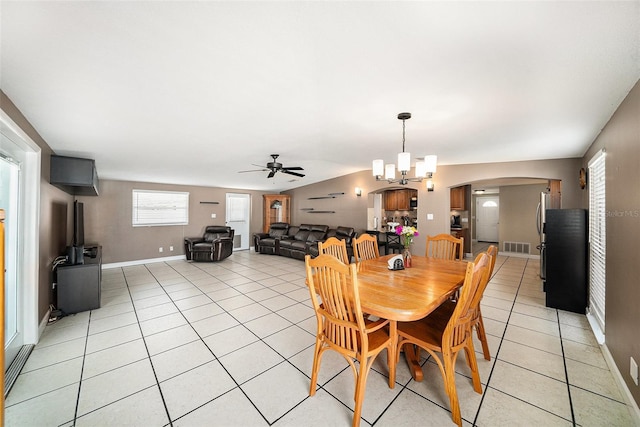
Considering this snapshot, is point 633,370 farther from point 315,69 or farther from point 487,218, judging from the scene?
point 487,218

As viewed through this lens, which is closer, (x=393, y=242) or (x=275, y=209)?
(x=393, y=242)

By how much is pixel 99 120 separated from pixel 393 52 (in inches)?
111

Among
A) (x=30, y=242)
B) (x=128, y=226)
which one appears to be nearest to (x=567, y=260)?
(x=30, y=242)

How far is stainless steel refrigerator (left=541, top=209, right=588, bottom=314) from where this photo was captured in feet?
10.3

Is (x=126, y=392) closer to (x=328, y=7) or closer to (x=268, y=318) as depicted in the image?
(x=268, y=318)

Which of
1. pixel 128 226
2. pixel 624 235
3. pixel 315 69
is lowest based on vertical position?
pixel 128 226

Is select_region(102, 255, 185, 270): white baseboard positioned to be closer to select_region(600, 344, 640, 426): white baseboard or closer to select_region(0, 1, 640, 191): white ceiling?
select_region(0, 1, 640, 191): white ceiling

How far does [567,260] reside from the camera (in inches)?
127

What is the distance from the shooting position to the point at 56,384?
73.4 inches

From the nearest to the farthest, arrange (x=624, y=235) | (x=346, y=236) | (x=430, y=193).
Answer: (x=624, y=235), (x=430, y=193), (x=346, y=236)

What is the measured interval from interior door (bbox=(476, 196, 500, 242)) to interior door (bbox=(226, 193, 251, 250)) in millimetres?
8587

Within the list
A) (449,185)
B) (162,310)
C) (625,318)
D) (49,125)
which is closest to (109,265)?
(162,310)

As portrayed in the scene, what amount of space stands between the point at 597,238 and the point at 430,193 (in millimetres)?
2721

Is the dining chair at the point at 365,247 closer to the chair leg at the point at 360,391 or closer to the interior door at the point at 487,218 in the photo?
the chair leg at the point at 360,391
